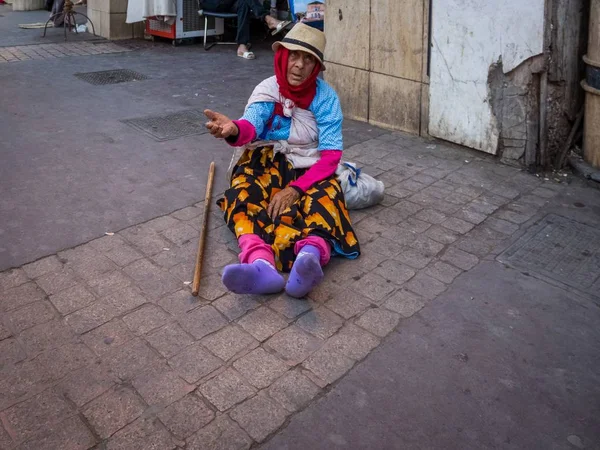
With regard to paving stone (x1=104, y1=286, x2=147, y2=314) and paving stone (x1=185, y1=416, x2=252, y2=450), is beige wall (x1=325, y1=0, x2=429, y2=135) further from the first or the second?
paving stone (x1=185, y1=416, x2=252, y2=450)

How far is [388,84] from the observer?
568cm

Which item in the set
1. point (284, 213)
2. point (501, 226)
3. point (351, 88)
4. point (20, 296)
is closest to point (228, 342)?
point (284, 213)

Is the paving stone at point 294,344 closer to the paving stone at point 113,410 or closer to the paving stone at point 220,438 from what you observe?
the paving stone at point 220,438

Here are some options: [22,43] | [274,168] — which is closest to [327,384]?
[274,168]

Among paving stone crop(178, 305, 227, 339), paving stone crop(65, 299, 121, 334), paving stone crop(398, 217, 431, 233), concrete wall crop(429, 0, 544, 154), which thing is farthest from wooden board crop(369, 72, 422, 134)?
paving stone crop(65, 299, 121, 334)

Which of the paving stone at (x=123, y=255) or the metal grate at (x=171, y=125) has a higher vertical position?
the metal grate at (x=171, y=125)

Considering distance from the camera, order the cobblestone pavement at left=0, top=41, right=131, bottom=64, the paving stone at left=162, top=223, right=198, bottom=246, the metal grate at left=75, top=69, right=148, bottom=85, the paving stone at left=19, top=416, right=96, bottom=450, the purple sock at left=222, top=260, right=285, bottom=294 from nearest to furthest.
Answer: the paving stone at left=19, top=416, right=96, bottom=450, the purple sock at left=222, top=260, right=285, bottom=294, the paving stone at left=162, top=223, right=198, bottom=246, the metal grate at left=75, top=69, right=148, bottom=85, the cobblestone pavement at left=0, top=41, right=131, bottom=64

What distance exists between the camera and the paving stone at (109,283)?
121 inches

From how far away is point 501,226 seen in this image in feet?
12.7

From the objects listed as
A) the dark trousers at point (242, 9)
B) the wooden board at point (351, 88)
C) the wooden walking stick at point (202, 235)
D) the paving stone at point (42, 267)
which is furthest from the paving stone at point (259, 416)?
the dark trousers at point (242, 9)

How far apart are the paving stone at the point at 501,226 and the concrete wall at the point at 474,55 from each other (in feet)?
3.97

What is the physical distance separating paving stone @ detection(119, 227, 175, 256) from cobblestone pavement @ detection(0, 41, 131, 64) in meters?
5.59

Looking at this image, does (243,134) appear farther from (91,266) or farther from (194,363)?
(194,363)

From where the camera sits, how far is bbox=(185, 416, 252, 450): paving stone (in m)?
2.17
